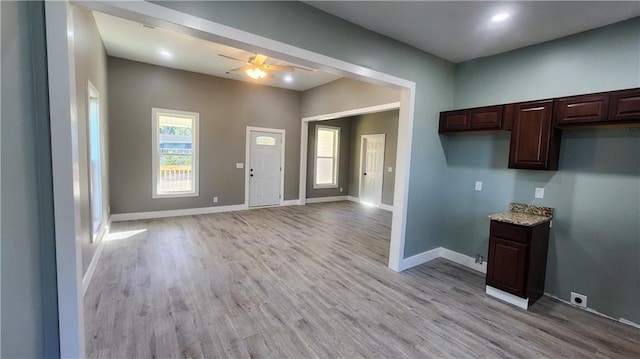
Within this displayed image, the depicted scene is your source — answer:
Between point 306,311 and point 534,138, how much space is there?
2998 mm

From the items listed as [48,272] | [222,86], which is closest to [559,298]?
[48,272]

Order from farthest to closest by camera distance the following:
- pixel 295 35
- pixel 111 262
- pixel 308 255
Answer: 1. pixel 308 255
2. pixel 111 262
3. pixel 295 35

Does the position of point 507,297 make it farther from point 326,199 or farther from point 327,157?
point 327,157

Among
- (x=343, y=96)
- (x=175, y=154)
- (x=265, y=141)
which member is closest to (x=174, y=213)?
(x=175, y=154)

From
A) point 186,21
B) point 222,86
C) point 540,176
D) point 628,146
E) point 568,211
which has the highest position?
point 222,86

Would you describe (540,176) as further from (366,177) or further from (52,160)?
(366,177)

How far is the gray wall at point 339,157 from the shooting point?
26.4 ft

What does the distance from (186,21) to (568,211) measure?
4.07 m

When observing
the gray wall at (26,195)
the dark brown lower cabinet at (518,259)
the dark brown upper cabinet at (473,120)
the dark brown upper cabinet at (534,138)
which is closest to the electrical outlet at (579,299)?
the dark brown lower cabinet at (518,259)

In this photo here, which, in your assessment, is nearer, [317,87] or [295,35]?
[295,35]

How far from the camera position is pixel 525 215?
3158mm

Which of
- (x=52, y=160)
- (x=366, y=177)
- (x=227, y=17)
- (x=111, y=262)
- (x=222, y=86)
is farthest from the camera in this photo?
(x=366, y=177)

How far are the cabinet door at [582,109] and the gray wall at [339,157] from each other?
5884mm

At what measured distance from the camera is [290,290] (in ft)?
9.89
